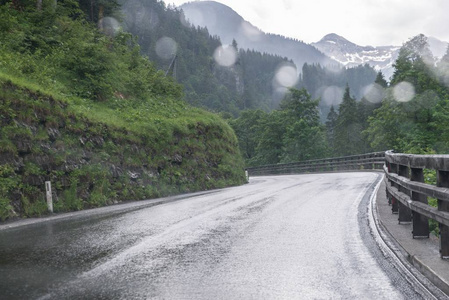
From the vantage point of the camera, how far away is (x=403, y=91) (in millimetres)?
37688

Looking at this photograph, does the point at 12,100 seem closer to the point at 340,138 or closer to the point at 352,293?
the point at 352,293

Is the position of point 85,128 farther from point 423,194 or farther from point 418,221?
→ point 423,194

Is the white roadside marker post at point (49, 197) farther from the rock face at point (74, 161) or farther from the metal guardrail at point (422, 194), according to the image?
the metal guardrail at point (422, 194)

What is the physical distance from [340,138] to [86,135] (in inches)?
3025

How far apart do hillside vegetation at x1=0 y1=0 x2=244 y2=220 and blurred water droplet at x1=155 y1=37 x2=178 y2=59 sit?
12231 cm

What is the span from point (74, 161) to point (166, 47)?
147m

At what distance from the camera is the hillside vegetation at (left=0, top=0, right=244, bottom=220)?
10.8 meters

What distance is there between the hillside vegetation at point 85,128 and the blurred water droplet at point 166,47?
12231 cm

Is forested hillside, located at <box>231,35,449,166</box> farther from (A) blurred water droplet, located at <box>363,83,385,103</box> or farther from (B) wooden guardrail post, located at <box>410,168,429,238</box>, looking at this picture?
(B) wooden guardrail post, located at <box>410,168,429,238</box>

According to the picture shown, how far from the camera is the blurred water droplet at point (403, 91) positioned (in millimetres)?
36966

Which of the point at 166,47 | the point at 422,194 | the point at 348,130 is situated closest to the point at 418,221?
the point at 422,194

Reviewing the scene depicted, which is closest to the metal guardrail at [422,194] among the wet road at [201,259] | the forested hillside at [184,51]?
the wet road at [201,259]

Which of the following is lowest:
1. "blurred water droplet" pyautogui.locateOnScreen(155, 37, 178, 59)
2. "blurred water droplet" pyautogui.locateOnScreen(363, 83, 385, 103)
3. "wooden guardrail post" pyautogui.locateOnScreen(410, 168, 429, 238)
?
"wooden guardrail post" pyautogui.locateOnScreen(410, 168, 429, 238)

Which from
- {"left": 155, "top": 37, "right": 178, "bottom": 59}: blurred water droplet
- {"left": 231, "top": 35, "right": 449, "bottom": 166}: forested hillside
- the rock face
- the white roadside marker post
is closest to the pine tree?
{"left": 231, "top": 35, "right": 449, "bottom": 166}: forested hillside
